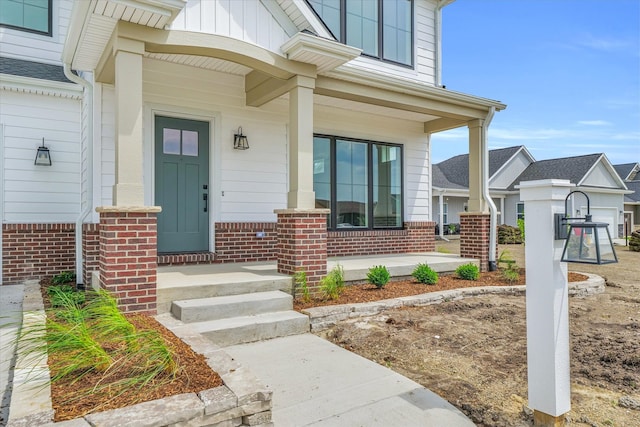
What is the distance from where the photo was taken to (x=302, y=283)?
528 cm

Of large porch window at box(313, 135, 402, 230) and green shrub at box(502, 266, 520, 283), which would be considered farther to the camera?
large porch window at box(313, 135, 402, 230)

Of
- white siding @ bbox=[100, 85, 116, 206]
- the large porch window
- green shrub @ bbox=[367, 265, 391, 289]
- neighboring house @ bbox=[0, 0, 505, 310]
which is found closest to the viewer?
neighboring house @ bbox=[0, 0, 505, 310]

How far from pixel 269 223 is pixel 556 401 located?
5.24 meters

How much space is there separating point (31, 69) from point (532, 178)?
23201mm

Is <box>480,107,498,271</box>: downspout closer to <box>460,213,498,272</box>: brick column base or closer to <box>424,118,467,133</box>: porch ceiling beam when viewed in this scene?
<box>460,213,498,272</box>: brick column base

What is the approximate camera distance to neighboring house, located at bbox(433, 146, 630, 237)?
2153 centimetres

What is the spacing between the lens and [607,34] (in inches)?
586

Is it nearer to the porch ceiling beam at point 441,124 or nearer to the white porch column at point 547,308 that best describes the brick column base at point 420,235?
the porch ceiling beam at point 441,124

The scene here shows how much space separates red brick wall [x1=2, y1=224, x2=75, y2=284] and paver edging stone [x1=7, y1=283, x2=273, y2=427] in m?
4.26

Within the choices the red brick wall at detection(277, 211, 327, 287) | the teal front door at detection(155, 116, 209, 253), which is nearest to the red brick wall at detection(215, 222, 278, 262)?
the teal front door at detection(155, 116, 209, 253)

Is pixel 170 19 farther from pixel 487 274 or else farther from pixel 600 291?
pixel 600 291

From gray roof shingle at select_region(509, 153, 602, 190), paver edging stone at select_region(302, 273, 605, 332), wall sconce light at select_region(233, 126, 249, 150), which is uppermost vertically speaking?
gray roof shingle at select_region(509, 153, 602, 190)

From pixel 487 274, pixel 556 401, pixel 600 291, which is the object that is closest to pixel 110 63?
pixel 556 401

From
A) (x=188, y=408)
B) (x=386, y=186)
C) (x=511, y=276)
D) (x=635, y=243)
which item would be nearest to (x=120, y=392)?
(x=188, y=408)
